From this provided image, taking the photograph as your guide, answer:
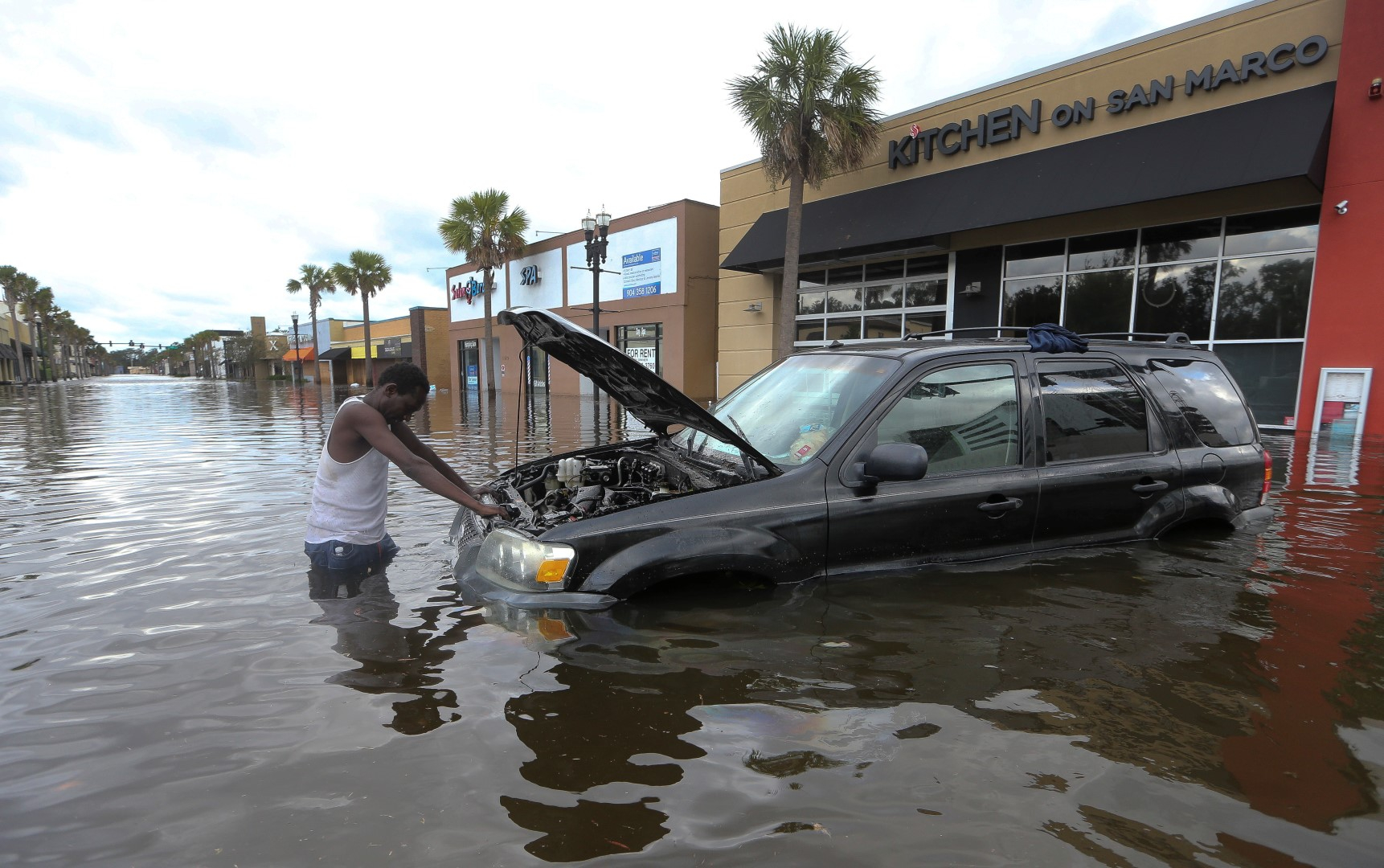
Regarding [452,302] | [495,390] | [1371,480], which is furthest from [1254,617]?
[452,302]

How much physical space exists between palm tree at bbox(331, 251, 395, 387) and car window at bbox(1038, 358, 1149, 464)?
4485cm

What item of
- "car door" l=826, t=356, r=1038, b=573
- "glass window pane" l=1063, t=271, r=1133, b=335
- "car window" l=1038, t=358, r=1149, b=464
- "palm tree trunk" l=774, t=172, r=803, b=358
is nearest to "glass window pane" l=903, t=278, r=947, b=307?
"glass window pane" l=1063, t=271, r=1133, b=335

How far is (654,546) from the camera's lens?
9.82 ft

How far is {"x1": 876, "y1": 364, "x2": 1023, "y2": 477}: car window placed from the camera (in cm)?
348

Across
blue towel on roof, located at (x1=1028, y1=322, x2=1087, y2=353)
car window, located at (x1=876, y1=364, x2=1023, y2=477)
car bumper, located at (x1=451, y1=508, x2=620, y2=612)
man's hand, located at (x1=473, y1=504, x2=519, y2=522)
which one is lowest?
car bumper, located at (x1=451, y1=508, x2=620, y2=612)

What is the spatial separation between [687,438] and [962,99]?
47.2ft

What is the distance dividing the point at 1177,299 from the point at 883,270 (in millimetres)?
6485

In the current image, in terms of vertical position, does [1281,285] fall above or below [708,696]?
above

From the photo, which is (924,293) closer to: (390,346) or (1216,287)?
(1216,287)

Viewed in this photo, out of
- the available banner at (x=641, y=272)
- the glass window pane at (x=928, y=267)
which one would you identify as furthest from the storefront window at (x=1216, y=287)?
the available banner at (x=641, y=272)

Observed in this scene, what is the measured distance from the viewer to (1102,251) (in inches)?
537

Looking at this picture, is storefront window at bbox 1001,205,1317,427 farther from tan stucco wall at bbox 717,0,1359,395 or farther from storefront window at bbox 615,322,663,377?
storefront window at bbox 615,322,663,377

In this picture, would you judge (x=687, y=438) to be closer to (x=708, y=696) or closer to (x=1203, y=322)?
(x=708, y=696)

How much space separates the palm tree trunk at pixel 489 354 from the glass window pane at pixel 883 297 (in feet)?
59.6
